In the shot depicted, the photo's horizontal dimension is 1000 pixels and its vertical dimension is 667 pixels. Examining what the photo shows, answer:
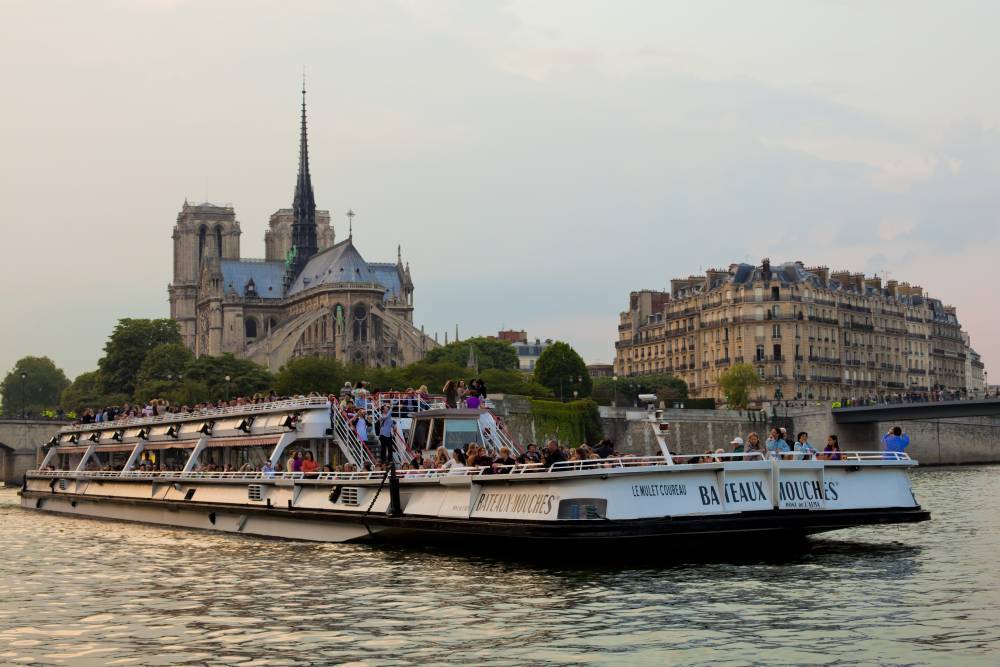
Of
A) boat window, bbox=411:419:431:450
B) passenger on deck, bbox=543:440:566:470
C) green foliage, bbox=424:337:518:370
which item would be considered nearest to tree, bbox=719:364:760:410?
green foliage, bbox=424:337:518:370

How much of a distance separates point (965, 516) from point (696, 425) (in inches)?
2289

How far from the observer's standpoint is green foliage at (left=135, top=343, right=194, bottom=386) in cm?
11794

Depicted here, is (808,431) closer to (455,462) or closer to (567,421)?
(567,421)

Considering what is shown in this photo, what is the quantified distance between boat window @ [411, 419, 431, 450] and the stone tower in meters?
156

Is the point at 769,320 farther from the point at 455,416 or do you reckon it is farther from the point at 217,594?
the point at 217,594

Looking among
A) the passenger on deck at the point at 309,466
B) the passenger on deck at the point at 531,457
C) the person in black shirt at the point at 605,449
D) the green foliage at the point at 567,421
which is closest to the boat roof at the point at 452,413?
the passenger on deck at the point at 309,466

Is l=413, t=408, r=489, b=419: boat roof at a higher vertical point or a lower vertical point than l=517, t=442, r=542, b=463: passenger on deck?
higher

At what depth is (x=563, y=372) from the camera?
109m

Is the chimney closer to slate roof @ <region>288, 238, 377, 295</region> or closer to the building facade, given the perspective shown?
the building facade

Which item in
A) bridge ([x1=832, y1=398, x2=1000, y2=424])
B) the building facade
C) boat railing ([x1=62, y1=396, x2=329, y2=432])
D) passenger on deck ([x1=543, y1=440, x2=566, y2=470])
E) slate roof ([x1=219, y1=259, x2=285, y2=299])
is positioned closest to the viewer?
passenger on deck ([x1=543, y1=440, x2=566, y2=470])

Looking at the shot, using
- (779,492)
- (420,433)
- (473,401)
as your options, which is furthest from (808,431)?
(779,492)

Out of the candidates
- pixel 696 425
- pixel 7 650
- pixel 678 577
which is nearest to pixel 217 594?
pixel 7 650

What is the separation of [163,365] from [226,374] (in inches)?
423

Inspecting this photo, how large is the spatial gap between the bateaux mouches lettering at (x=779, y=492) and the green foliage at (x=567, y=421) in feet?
179
